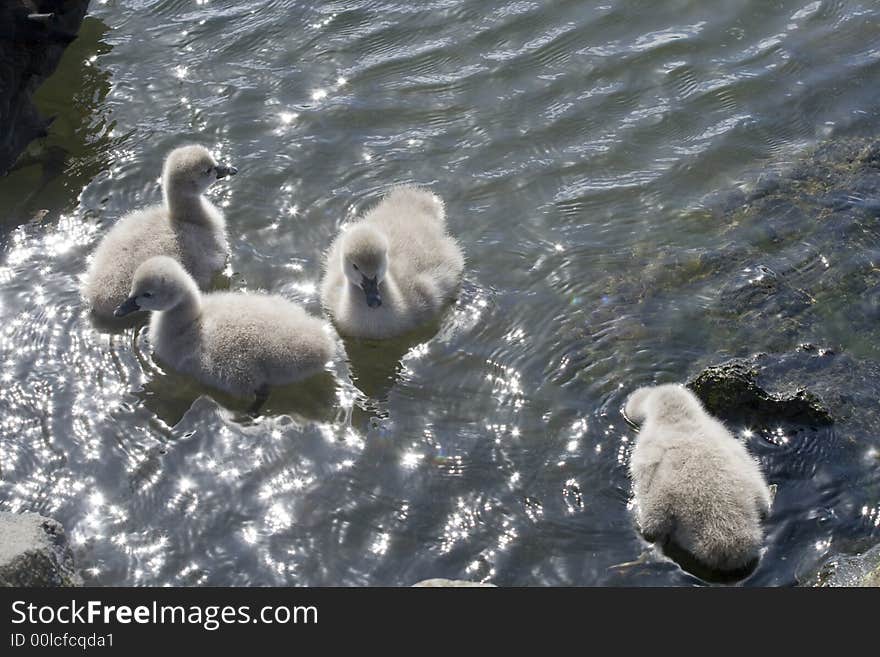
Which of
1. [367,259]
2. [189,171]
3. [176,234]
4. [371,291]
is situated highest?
[189,171]

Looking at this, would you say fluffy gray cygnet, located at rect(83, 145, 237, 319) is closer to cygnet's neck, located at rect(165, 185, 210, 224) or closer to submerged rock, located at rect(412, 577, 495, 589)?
cygnet's neck, located at rect(165, 185, 210, 224)

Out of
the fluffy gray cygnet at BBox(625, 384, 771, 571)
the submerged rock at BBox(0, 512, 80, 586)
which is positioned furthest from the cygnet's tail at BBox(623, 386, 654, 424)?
the submerged rock at BBox(0, 512, 80, 586)

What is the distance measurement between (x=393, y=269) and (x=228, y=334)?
3.61 ft

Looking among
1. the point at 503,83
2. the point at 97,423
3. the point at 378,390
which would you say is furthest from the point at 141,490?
the point at 503,83

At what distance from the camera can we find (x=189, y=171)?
6535 mm

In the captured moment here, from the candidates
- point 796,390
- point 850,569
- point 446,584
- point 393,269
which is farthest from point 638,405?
point 393,269

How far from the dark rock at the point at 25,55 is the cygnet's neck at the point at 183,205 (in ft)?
5.12

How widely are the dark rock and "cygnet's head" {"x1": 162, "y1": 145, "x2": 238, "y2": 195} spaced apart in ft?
4.89

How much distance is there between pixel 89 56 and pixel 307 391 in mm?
4181

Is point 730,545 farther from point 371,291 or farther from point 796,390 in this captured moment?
point 371,291

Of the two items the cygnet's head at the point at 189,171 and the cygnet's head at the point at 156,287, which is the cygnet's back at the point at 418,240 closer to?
the cygnet's head at the point at 189,171

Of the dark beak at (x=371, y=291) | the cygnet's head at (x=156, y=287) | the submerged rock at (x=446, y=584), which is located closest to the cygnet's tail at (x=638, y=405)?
the submerged rock at (x=446, y=584)

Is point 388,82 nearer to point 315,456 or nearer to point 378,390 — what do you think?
point 378,390

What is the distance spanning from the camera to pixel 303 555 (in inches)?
189
